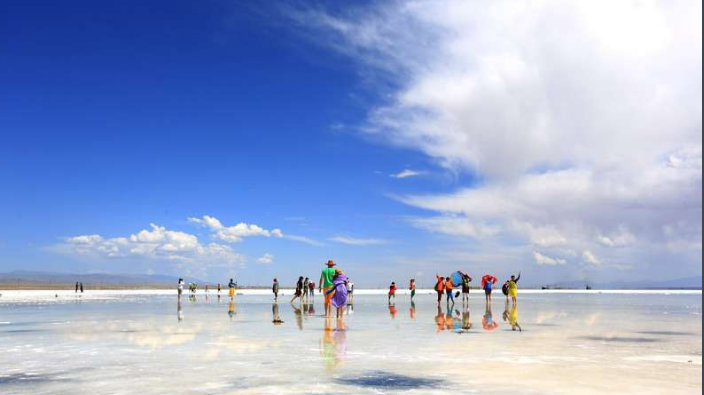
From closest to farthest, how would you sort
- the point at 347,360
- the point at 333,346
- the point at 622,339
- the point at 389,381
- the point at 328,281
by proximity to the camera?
the point at 389,381, the point at 347,360, the point at 333,346, the point at 622,339, the point at 328,281

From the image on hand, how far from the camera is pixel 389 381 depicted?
35.8ft

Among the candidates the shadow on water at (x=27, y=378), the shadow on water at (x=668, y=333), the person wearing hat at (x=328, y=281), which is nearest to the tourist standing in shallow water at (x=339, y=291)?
the person wearing hat at (x=328, y=281)

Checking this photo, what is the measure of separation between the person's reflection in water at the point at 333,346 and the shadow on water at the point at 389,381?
107cm

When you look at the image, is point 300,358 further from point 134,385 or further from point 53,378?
point 53,378

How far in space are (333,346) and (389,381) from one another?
213 inches

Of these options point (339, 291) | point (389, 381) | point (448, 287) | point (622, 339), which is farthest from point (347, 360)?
point (448, 287)

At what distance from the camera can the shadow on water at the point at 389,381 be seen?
34.3 feet

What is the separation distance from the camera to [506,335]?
19.5 m

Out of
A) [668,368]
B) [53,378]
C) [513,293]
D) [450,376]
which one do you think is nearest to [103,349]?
[53,378]

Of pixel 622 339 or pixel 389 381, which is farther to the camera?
pixel 622 339

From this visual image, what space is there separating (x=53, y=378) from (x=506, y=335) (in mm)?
14025

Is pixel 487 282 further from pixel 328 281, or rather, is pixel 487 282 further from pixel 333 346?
pixel 333 346

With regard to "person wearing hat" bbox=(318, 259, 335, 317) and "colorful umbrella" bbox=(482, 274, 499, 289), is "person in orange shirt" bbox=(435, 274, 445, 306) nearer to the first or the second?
"colorful umbrella" bbox=(482, 274, 499, 289)

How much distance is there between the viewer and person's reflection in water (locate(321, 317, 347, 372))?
1310cm
